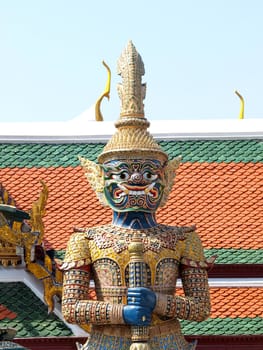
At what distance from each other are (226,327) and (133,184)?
2.56 meters

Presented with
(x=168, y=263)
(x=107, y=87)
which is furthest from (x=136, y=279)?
(x=107, y=87)

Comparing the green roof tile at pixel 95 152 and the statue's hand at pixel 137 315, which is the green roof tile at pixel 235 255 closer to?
the green roof tile at pixel 95 152

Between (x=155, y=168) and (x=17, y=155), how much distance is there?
378 cm

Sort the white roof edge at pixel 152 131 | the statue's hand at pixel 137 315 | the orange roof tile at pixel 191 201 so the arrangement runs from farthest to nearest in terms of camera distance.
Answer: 1. the white roof edge at pixel 152 131
2. the orange roof tile at pixel 191 201
3. the statue's hand at pixel 137 315

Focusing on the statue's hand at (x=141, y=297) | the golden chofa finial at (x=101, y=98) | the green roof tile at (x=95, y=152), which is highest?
the golden chofa finial at (x=101, y=98)

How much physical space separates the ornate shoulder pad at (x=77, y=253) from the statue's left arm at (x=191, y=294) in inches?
28.6

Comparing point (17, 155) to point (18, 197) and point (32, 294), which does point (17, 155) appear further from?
point (32, 294)

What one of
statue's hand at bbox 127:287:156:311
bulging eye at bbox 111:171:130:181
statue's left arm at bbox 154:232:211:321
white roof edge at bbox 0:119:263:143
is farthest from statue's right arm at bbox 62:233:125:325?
white roof edge at bbox 0:119:263:143

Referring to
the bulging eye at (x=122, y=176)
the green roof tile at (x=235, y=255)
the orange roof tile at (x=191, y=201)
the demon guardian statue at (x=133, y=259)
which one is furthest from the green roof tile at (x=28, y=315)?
the bulging eye at (x=122, y=176)

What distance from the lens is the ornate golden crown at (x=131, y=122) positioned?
1026 cm

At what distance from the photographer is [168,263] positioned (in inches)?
397

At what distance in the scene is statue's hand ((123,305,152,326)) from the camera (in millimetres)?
9656

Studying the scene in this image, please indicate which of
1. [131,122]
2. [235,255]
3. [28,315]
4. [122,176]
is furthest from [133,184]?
[235,255]

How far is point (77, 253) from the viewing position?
10.1 metres
